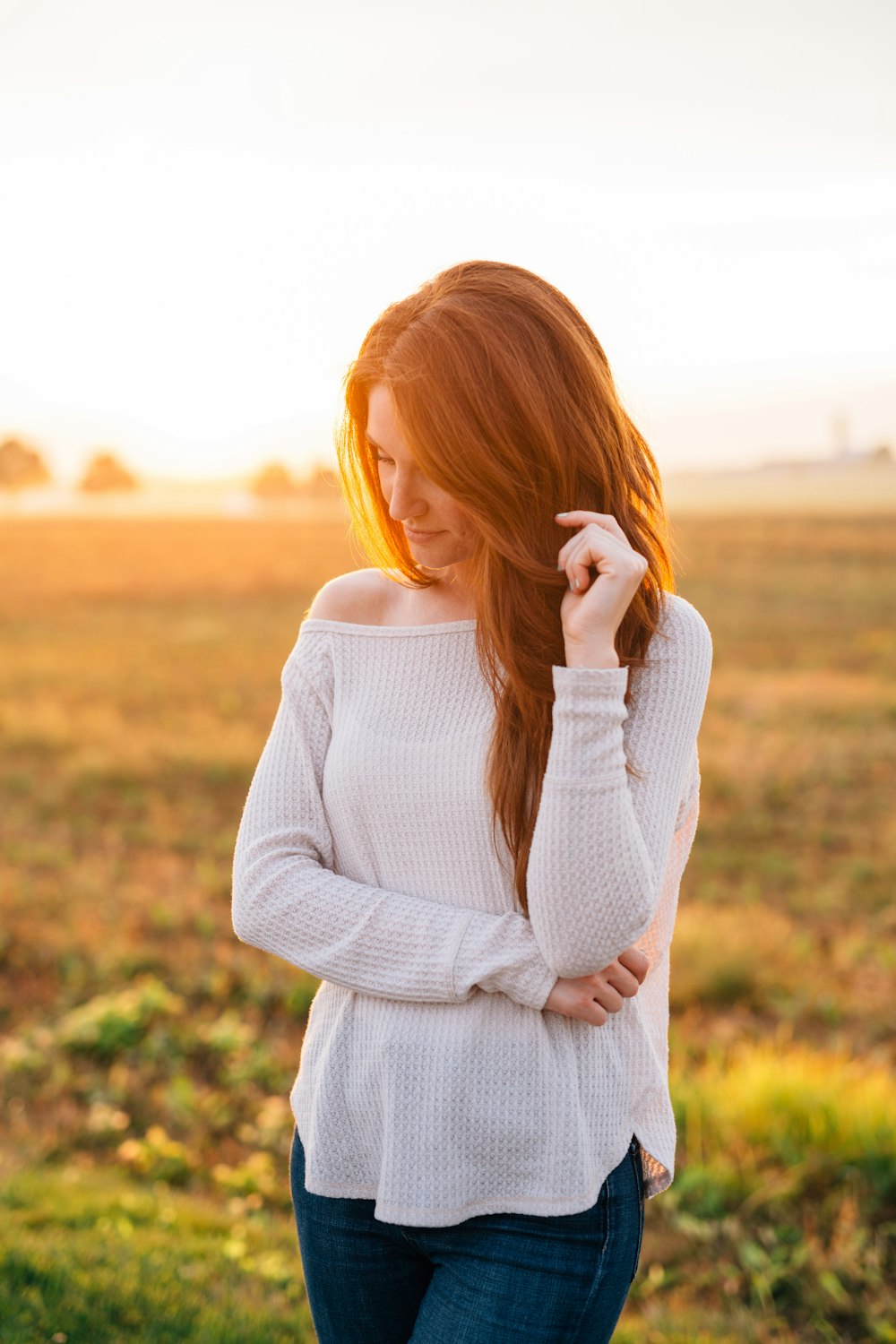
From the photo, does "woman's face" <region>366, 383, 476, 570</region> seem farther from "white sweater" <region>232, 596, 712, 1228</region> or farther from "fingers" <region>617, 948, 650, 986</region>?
"fingers" <region>617, 948, 650, 986</region>

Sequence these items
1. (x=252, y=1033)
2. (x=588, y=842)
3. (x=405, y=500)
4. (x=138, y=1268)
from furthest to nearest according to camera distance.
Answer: (x=252, y=1033) → (x=138, y=1268) → (x=405, y=500) → (x=588, y=842)

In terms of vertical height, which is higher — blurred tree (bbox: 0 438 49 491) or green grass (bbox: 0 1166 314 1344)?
green grass (bbox: 0 1166 314 1344)

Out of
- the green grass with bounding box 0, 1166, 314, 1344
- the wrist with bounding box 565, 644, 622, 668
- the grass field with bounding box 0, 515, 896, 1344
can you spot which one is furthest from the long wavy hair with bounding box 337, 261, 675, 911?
the green grass with bounding box 0, 1166, 314, 1344

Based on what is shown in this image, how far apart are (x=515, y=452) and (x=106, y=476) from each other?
350 feet

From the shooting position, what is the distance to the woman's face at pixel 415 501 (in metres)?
2.02

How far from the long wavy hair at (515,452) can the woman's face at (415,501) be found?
0.03 metres

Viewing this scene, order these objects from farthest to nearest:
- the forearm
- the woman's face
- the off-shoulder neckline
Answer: the off-shoulder neckline < the woman's face < the forearm

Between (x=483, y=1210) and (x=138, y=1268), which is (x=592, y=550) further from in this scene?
(x=138, y=1268)

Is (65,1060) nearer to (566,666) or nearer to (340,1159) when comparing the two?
(340,1159)

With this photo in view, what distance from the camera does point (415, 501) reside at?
6.71ft

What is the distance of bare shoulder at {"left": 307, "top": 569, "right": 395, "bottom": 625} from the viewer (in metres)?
2.31

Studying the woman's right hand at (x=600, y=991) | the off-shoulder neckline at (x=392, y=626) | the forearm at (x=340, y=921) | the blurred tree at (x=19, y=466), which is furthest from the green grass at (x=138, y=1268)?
the blurred tree at (x=19, y=466)

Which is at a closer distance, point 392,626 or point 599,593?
point 599,593

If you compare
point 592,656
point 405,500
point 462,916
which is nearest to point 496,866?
point 462,916
